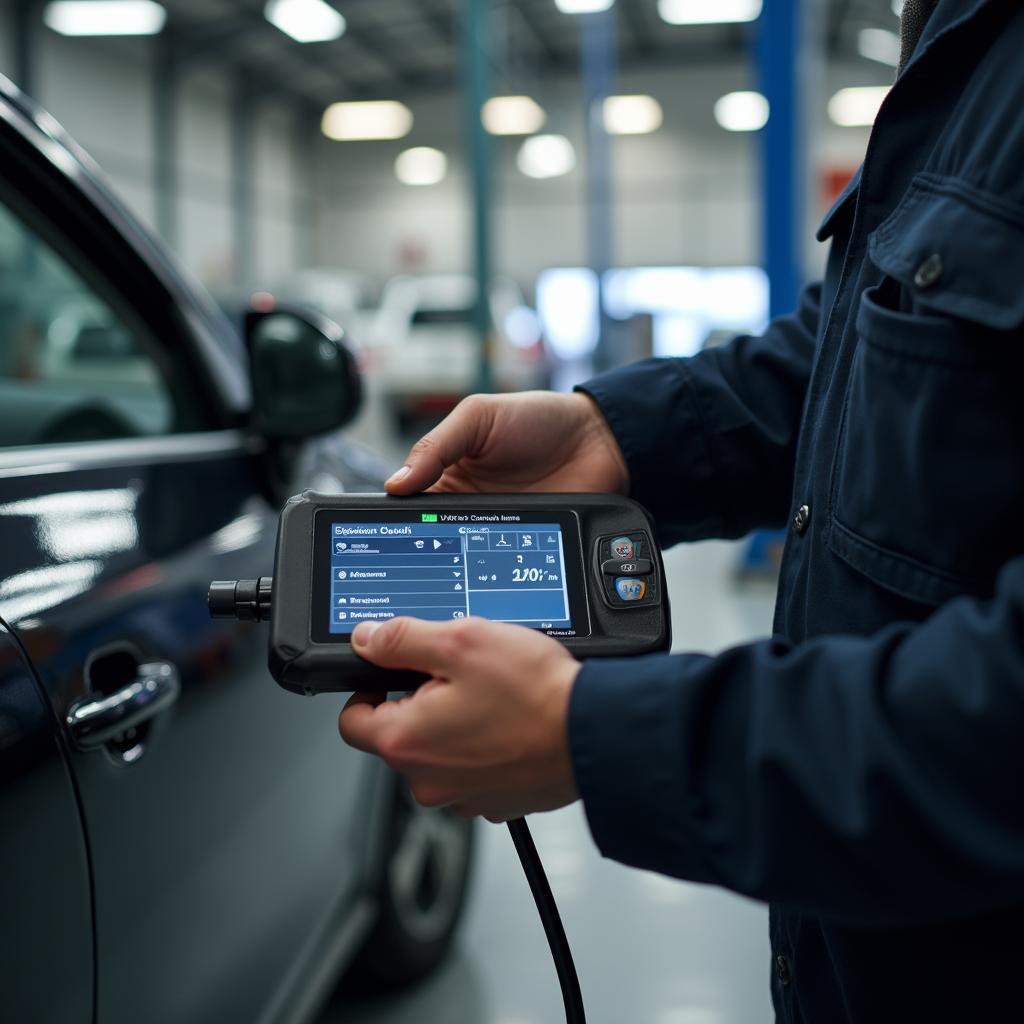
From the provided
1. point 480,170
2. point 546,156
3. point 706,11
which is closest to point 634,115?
point 546,156

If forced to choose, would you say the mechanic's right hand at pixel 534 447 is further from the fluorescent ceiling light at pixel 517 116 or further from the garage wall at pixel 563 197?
the garage wall at pixel 563 197

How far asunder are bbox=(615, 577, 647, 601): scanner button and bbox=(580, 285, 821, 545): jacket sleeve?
0.72 ft

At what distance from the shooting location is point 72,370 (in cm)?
236

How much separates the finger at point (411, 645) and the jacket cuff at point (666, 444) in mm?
425

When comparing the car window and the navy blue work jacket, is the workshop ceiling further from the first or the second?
the navy blue work jacket

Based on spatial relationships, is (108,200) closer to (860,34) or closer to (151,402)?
(151,402)

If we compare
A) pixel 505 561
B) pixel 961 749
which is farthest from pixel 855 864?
pixel 505 561

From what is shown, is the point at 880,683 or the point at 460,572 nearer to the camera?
the point at 880,683

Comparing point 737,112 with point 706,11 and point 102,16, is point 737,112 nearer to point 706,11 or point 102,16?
point 706,11

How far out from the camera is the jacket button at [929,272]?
2.29 feet

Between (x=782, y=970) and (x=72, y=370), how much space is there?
6.56ft

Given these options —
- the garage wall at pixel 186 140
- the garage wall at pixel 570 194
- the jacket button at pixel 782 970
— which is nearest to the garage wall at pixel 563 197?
the garage wall at pixel 570 194

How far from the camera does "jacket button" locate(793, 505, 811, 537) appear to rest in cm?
87

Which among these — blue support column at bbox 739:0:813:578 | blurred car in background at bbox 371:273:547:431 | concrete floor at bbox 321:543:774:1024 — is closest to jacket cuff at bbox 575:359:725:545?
concrete floor at bbox 321:543:774:1024
